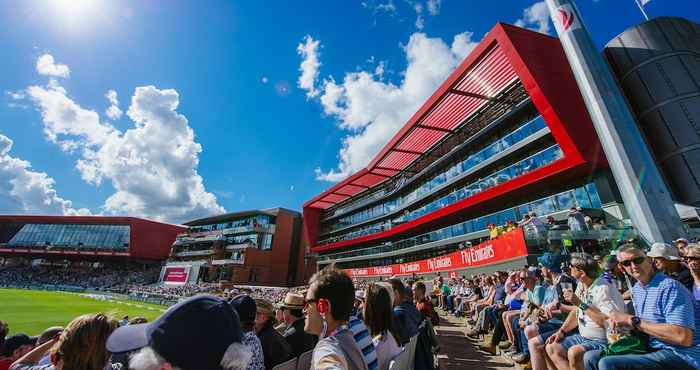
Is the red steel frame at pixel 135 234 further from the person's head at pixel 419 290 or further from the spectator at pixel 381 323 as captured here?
the spectator at pixel 381 323

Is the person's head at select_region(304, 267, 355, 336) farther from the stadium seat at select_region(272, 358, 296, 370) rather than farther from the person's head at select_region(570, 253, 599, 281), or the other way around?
the person's head at select_region(570, 253, 599, 281)

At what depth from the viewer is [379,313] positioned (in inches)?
115

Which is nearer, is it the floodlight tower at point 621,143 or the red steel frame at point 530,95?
the floodlight tower at point 621,143

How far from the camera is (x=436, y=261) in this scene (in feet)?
71.8

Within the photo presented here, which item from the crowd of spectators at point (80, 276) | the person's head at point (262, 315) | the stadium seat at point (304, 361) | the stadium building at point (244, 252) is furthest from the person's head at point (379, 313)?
the crowd of spectators at point (80, 276)

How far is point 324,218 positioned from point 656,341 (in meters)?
49.3

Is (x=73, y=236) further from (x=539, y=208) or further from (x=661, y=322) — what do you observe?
(x=661, y=322)

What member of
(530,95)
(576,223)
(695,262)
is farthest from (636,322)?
(530,95)

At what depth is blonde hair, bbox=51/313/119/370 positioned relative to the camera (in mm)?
1832

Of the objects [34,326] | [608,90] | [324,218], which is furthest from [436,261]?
[324,218]

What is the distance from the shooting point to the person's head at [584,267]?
11.5 feet

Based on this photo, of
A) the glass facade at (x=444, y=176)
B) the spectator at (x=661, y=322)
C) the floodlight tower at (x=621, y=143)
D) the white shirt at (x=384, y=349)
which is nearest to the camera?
the spectator at (x=661, y=322)

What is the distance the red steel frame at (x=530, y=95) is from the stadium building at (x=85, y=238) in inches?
2041

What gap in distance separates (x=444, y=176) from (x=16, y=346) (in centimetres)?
2539
